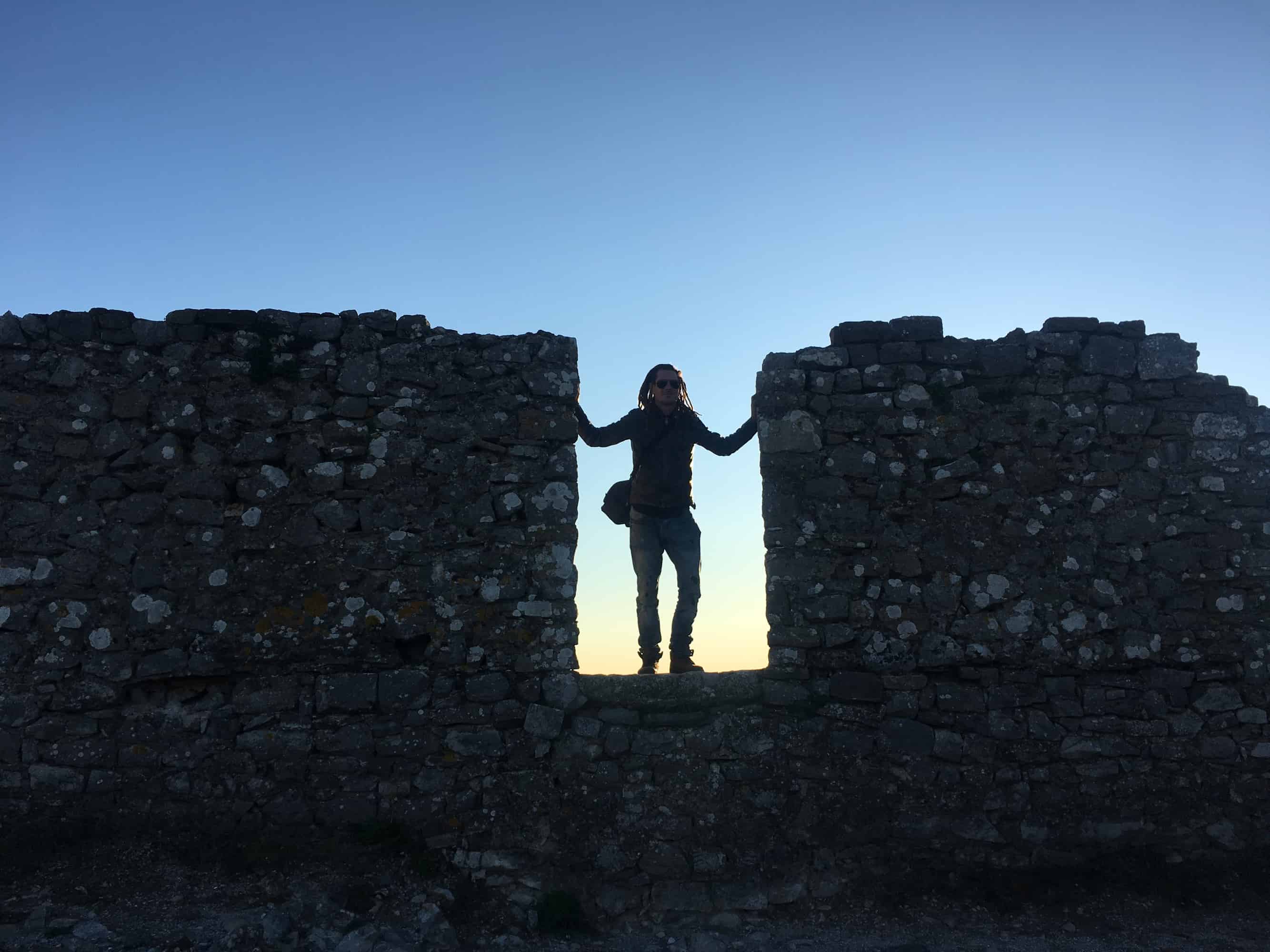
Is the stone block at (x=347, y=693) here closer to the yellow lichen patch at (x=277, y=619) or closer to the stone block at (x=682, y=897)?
the yellow lichen patch at (x=277, y=619)

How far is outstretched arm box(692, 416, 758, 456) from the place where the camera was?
739 cm

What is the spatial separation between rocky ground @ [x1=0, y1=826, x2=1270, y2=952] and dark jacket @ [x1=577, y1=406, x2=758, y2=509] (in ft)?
8.87

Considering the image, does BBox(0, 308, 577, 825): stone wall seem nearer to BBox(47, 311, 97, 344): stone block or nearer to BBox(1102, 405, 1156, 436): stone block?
BBox(47, 311, 97, 344): stone block

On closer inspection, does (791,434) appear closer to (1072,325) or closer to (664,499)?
(664,499)

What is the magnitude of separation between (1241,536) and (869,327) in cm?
279

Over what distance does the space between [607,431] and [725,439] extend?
84 centimetres

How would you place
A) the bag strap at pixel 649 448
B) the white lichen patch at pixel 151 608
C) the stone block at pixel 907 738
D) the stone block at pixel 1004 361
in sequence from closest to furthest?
the white lichen patch at pixel 151 608, the stone block at pixel 907 738, the stone block at pixel 1004 361, the bag strap at pixel 649 448

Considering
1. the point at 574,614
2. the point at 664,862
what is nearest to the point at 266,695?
the point at 574,614

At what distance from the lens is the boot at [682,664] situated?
713cm

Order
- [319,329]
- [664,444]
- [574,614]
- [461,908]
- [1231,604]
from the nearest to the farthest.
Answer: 1. [461,908]
2. [574,614]
3. [1231,604]
4. [319,329]
5. [664,444]

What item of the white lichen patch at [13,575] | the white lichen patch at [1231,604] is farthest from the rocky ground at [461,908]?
the white lichen patch at [1231,604]

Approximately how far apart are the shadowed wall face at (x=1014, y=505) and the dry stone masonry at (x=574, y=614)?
0.07ft

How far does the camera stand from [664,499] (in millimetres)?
7324

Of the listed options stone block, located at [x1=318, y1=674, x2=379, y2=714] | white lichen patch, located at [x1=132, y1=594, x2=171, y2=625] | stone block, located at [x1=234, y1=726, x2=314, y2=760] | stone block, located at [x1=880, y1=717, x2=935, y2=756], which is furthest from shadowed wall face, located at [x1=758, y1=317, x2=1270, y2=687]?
white lichen patch, located at [x1=132, y1=594, x2=171, y2=625]
